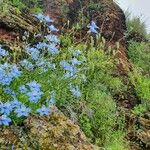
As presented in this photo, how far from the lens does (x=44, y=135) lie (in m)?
4.75

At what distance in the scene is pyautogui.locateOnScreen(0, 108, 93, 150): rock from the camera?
4590mm

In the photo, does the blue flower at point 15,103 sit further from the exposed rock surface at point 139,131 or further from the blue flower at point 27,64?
the exposed rock surface at point 139,131

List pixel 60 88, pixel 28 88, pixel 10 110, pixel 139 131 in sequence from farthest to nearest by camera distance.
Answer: pixel 139 131
pixel 60 88
pixel 28 88
pixel 10 110

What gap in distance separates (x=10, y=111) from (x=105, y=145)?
1.95m

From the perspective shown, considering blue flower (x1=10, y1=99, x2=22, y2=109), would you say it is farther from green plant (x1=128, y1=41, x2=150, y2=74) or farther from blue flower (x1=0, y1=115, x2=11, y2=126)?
green plant (x1=128, y1=41, x2=150, y2=74)

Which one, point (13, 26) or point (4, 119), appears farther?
point (13, 26)

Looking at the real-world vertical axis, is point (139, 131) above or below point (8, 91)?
below

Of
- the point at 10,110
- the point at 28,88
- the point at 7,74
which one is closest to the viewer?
the point at 10,110

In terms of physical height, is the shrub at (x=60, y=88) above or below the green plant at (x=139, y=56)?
above

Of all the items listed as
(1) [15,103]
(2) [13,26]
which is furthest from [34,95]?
(2) [13,26]

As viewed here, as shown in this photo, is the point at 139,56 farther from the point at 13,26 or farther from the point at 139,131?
the point at 13,26

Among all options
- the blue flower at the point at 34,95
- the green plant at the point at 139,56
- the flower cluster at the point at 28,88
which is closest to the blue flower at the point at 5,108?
the flower cluster at the point at 28,88

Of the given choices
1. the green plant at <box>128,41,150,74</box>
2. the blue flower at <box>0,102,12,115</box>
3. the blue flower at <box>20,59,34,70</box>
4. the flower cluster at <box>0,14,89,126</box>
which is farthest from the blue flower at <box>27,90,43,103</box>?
the green plant at <box>128,41,150,74</box>

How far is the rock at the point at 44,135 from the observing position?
4590mm
